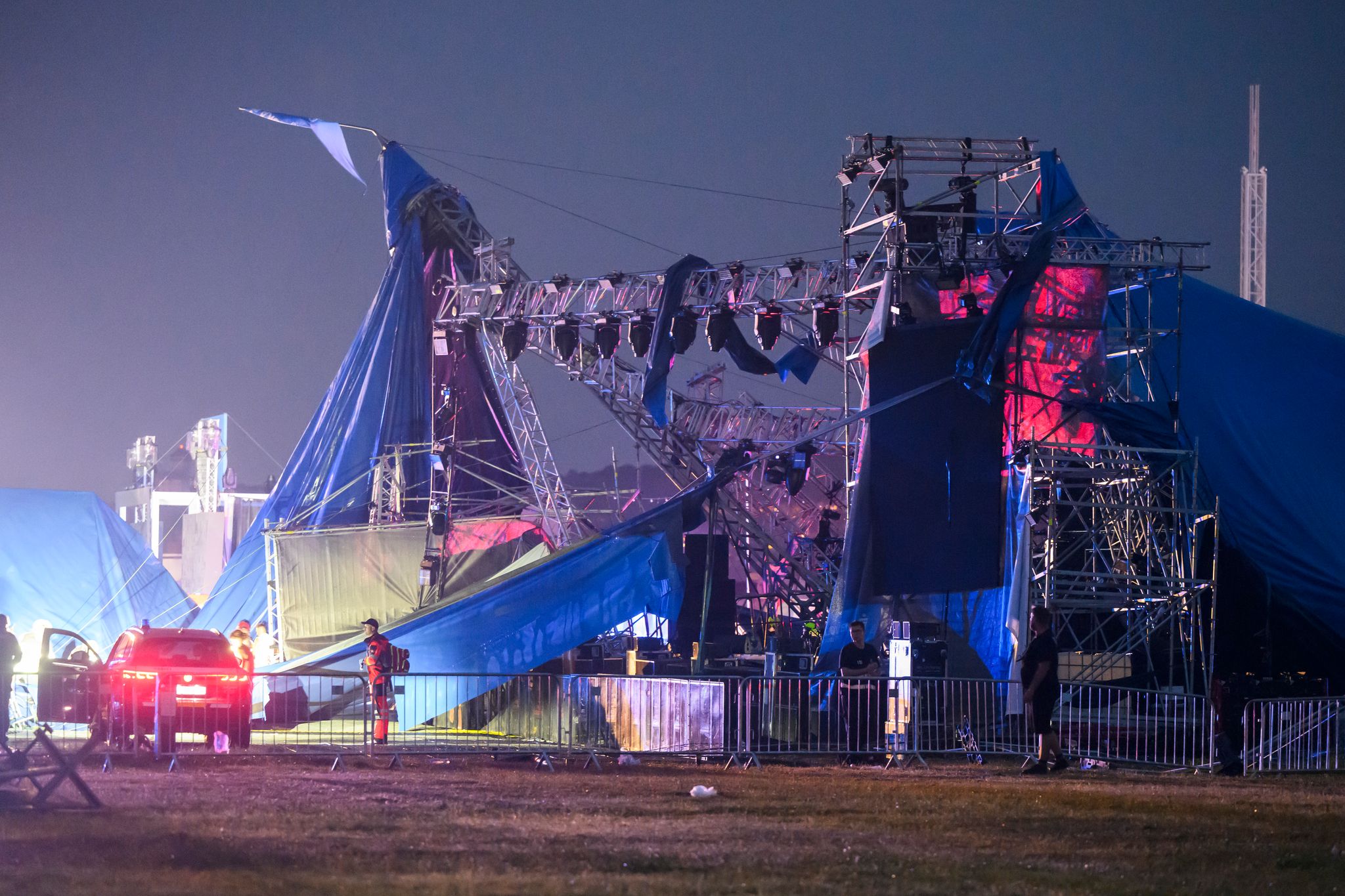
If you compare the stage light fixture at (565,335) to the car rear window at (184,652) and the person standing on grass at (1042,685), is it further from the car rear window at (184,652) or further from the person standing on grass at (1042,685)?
the person standing on grass at (1042,685)

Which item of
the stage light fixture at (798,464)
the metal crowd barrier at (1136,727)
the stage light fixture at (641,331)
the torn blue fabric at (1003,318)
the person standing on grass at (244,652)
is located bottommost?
the metal crowd barrier at (1136,727)

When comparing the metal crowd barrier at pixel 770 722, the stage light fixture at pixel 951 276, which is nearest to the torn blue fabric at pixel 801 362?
the stage light fixture at pixel 951 276

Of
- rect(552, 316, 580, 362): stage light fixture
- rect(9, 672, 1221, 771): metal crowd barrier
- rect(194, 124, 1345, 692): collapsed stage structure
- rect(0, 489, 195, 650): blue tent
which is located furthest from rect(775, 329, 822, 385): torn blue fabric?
rect(0, 489, 195, 650): blue tent

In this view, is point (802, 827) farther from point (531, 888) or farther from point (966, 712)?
point (966, 712)

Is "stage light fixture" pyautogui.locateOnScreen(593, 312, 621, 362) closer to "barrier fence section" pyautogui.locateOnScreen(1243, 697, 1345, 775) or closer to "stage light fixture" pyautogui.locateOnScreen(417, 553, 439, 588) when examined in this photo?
"stage light fixture" pyautogui.locateOnScreen(417, 553, 439, 588)

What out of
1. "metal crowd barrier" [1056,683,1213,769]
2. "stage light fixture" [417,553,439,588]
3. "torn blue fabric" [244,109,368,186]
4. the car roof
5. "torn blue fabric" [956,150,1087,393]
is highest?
"torn blue fabric" [244,109,368,186]

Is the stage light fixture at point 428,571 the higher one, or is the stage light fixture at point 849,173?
the stage light fixture at point 849,173

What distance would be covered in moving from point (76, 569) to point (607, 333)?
13.4 m

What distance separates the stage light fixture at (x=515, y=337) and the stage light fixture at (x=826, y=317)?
707 cm

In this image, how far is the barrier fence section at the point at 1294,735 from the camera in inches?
635

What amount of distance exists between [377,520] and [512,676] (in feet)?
49.9

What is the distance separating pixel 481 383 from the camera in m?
34.2

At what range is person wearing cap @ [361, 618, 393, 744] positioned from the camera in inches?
655

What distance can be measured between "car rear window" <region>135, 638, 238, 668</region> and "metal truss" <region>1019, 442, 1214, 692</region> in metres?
10.5
